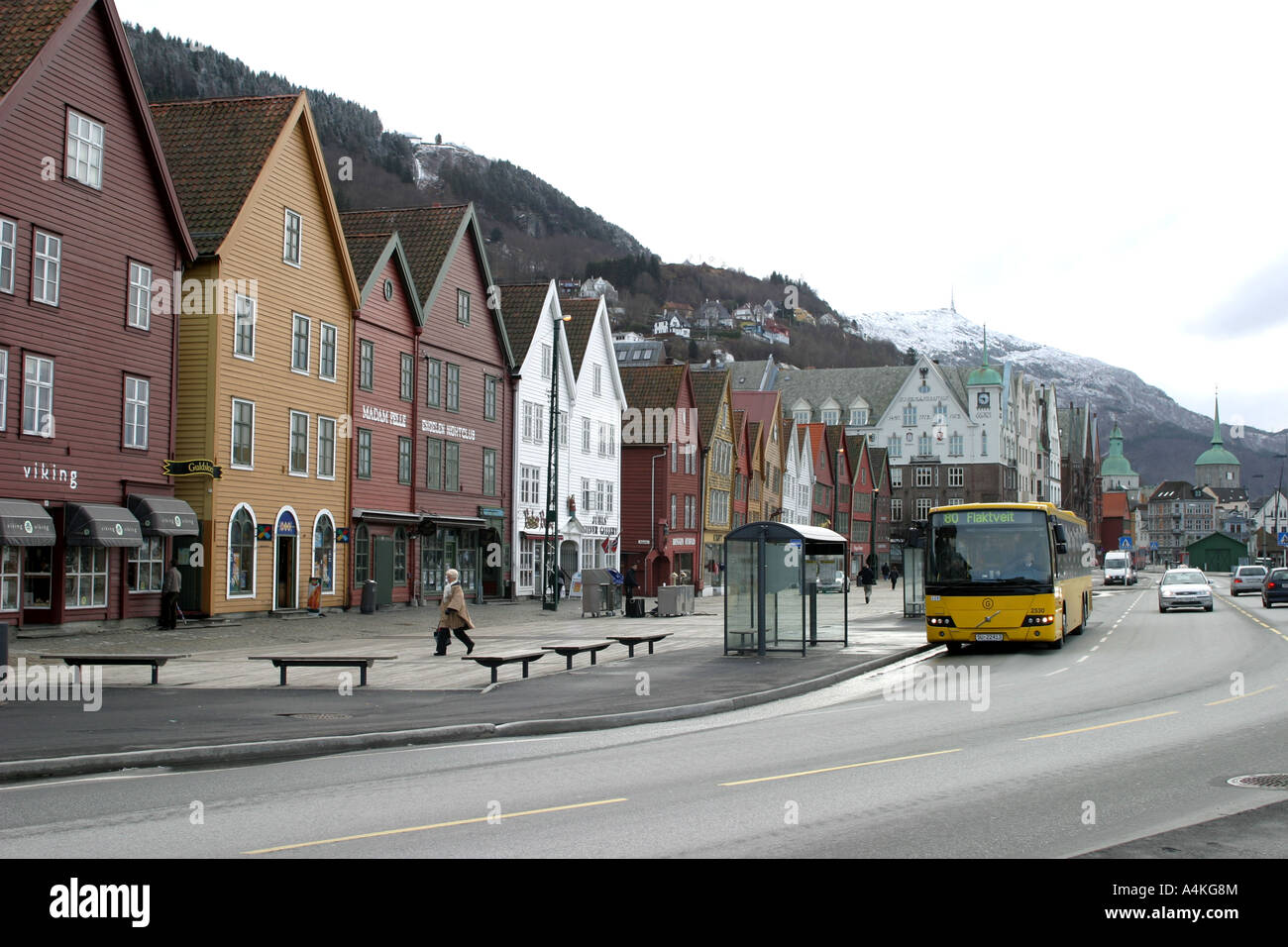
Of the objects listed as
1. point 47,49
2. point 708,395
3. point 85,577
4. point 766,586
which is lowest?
point 766,586

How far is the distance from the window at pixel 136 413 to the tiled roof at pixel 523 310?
22315 mm

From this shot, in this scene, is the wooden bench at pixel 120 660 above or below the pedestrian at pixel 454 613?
below

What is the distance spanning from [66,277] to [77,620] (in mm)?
7754

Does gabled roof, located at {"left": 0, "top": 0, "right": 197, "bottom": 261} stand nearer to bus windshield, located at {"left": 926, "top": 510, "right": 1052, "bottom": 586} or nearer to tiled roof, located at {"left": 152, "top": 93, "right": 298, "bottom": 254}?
tiled roof, located at {"left": 152, "top": 93, "right": 298, "bottom": 254}

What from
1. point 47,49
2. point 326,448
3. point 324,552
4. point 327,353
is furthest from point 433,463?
point 47,49

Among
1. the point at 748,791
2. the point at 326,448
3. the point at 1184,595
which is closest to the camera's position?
the point at 748,791

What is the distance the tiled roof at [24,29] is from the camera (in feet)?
91.4

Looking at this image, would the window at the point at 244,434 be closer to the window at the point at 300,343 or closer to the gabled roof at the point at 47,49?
the window at the point at 300,343

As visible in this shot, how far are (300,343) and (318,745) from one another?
88.3 feet

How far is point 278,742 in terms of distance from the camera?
12.9 m

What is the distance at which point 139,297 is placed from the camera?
31.8m

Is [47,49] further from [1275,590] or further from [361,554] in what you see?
[1275,590]

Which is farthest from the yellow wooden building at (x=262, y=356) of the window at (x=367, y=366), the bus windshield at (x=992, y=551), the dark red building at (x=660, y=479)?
the dark red building at (x=660, y=479)

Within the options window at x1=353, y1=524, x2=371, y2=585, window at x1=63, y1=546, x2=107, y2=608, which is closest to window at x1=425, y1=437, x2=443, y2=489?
window at x1=353, y1=524, x2=371, y2=585
